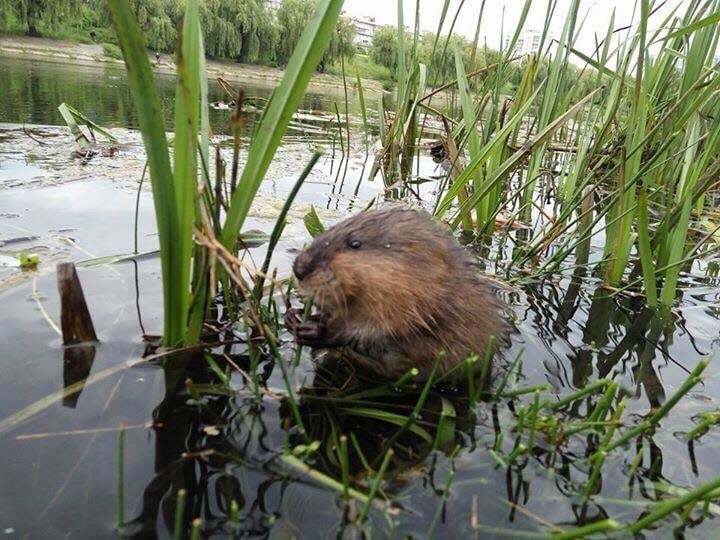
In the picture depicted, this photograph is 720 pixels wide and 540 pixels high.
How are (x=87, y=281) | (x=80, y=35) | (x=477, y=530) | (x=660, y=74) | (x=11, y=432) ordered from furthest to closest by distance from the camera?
(x=80, y=35) < (x=660, y=74) < (x=87, y=281) < (x=11, y=432) < (x=477, y=530)

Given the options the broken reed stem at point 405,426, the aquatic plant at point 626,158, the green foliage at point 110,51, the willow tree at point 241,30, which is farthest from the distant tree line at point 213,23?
the broken reed stem at point 405,426

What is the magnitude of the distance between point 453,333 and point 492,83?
279 centimetres

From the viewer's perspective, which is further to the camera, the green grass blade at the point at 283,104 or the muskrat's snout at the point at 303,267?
the muskrat's snout at the point at 303,267

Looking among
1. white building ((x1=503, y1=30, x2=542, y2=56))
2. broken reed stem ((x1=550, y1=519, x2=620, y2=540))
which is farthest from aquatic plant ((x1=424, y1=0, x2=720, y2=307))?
broken reed stem ((x1=550, y1=519, x2=620, y2=540))

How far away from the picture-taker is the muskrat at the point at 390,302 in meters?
1.87

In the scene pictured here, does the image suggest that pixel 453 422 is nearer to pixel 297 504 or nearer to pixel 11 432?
pixel 297 504

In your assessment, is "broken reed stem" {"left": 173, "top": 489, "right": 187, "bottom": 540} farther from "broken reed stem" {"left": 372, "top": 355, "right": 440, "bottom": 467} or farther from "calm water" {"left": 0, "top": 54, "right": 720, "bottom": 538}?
"broken reed stem" {"left": 372, "top": 355, "right": 440, "bottom": 467}

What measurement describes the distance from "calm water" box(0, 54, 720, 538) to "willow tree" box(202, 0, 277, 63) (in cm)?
2823

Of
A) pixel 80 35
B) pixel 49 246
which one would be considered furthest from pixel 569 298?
pixel 80 35

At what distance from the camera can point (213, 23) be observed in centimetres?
2836

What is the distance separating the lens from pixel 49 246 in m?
2.79

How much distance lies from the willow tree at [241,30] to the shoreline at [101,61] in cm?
82

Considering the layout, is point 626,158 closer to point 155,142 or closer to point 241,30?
point 155,142

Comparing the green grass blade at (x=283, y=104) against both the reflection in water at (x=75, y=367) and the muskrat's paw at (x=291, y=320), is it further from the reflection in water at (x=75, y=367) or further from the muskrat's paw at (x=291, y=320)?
the reflection in water at (x=75, y=367)
